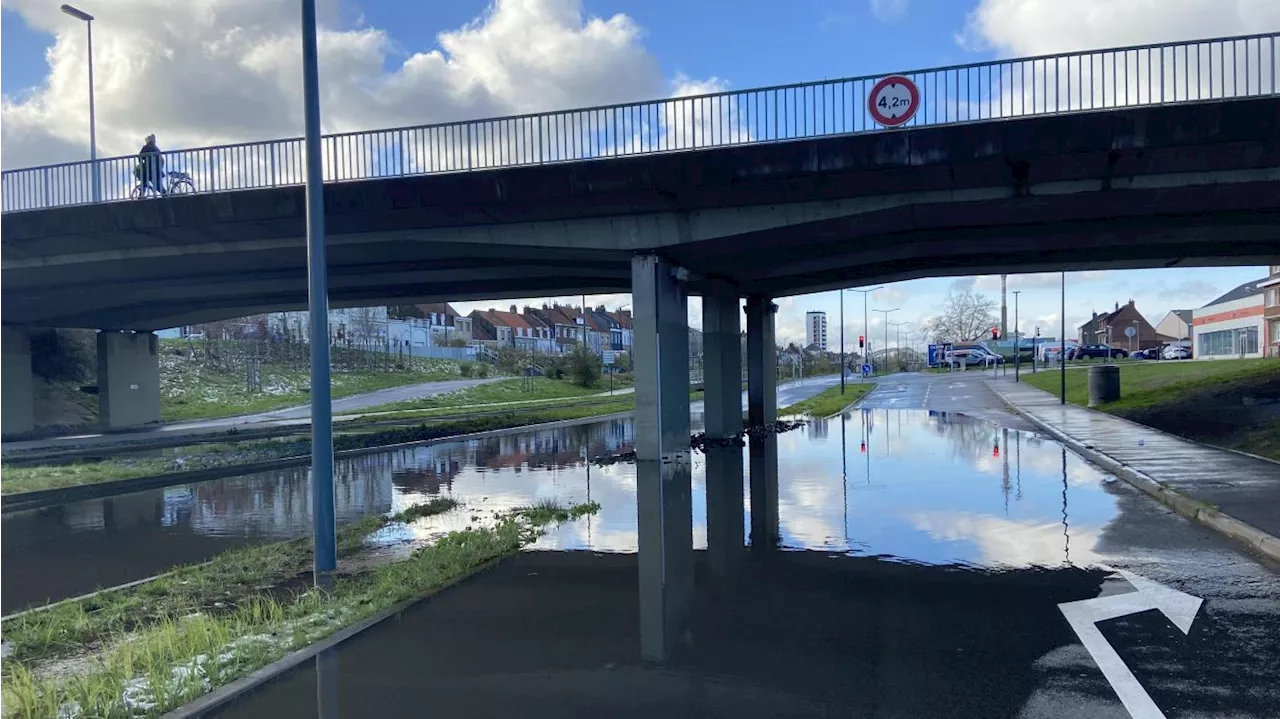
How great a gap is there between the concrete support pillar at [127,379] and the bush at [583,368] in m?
31.3

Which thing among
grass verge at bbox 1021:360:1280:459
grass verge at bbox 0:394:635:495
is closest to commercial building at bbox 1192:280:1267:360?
grass verge at bbox 1021:360:1280:459

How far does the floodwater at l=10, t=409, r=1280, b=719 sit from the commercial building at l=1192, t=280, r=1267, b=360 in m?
60.9

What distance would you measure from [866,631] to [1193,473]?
36.1 ft

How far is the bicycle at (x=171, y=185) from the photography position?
2123 cm

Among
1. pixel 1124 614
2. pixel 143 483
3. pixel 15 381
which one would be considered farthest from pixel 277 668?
pixel 15 381

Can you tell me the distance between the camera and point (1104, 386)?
33.7m

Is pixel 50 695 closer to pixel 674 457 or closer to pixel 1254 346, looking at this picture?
pixel 674 457

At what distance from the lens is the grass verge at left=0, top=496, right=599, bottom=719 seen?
533 centimetres

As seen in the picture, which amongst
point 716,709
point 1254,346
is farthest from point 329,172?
point 1254,346

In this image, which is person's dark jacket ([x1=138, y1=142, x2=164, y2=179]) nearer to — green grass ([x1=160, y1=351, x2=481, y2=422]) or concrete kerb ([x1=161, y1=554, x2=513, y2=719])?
concrete kerb ([x1=161, y1=554, x2=513, y2=719])

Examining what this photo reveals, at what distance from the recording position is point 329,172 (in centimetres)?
2002

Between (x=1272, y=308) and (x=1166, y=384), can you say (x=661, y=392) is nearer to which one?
(x=1166, y=384)

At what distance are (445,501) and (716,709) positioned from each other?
31.8ft

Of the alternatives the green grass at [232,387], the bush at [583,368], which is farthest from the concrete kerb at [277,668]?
the bush at [583,368]
